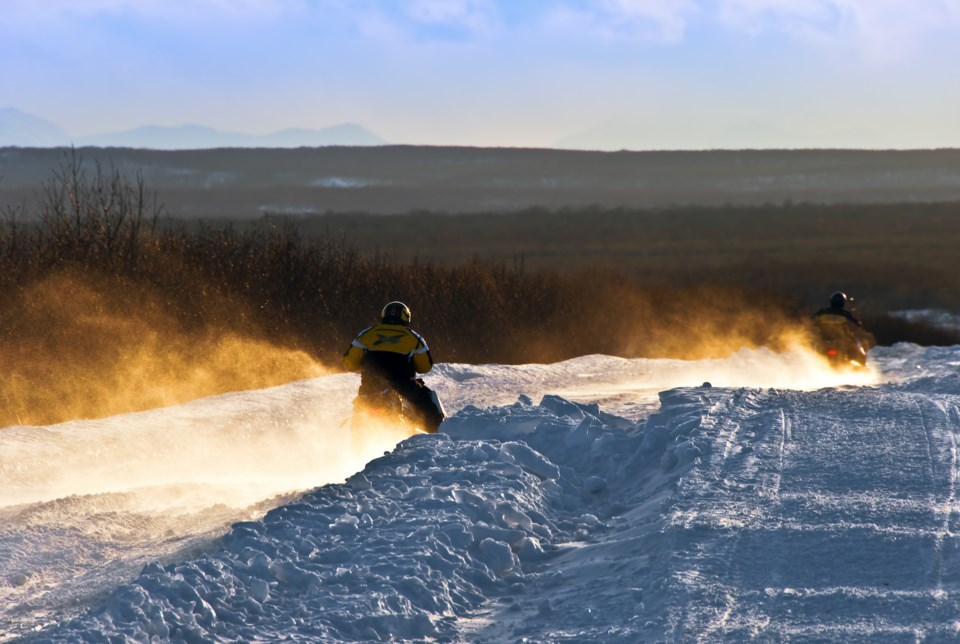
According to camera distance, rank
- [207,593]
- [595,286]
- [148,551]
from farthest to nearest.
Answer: [595,286]
[148,551]
[207,593]

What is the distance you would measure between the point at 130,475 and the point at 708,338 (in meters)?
26.9

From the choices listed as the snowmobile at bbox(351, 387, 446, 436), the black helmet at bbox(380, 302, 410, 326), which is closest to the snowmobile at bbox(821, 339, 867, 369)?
the black helmet at bbox(380, 302, 410, 326)

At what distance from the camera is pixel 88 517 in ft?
34.2

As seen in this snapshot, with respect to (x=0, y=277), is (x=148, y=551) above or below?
below

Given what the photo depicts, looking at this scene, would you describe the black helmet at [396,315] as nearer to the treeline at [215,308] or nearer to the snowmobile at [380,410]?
the snowmobile at [380,410]

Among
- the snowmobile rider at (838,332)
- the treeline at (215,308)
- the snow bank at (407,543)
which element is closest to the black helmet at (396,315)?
the snow bank at (407,543)

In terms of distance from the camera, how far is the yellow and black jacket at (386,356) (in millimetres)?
12945

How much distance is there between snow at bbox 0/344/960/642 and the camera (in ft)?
23.9

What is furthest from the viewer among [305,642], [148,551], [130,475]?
[130,475]

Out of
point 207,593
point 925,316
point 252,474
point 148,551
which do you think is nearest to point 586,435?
point 252,474

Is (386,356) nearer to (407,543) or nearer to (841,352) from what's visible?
(407,543)

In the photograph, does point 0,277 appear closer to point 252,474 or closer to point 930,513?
point 252,474

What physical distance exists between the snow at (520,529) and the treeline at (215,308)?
4759 mm

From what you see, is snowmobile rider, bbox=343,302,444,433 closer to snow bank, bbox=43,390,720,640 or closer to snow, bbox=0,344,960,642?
snow, bbox=0,344,960,642
